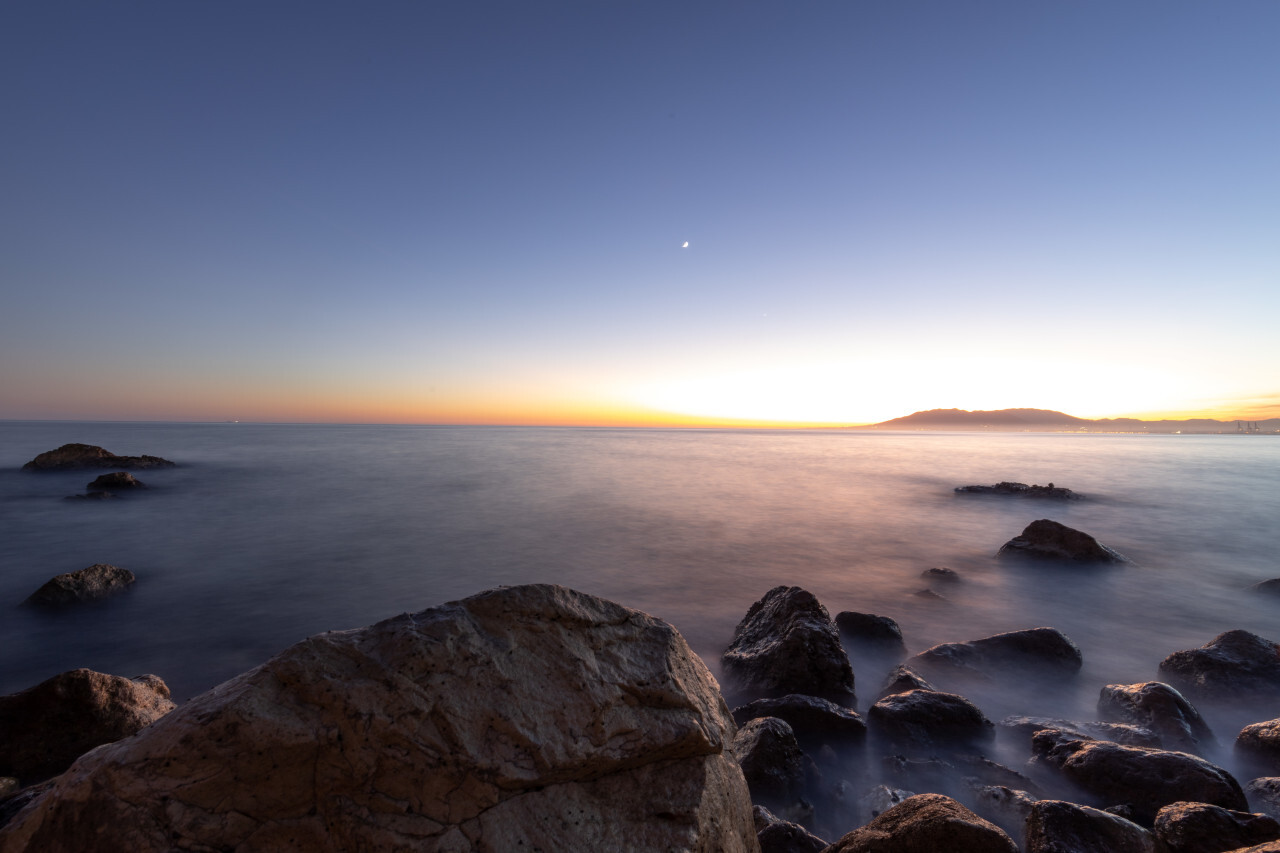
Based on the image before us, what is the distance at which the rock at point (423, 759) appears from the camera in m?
2.03

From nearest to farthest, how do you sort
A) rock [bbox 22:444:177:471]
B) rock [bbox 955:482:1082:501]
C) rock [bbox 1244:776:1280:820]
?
rock [bbox 1244:776:1280:820] → rock [bbox 955:482:1082:501] → rock [bbox 22:444:177:471]

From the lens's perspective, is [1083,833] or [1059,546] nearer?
[1083,833]

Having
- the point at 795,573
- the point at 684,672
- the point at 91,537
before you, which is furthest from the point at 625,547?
the point at 91,537

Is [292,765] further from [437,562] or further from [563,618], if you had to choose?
[437,562]

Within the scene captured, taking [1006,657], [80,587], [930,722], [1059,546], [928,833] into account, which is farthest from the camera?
[1059,546]

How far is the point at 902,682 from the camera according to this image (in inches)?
234

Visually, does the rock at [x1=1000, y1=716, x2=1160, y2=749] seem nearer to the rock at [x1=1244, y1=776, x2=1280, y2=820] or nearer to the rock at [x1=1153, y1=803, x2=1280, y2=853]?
the rock at [x1=1244, y1=776, x2=1280, y2=820]

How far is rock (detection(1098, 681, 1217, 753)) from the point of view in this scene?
490cm

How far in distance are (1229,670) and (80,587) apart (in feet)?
56.4

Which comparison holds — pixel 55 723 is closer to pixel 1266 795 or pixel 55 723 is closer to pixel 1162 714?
pixel 1266 795

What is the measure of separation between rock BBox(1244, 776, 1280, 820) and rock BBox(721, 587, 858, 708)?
117 inches

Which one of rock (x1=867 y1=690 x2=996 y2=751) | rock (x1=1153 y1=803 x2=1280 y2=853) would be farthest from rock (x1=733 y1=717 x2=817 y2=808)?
rock (x1=1153 y1=803 x2=1280 y2=853)

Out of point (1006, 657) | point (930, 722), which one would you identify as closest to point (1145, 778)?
point (930, 722)

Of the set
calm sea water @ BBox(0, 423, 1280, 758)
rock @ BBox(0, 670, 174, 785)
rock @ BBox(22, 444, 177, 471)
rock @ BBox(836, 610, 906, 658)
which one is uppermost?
rock @ BBox(22, 444, 177, 471)
